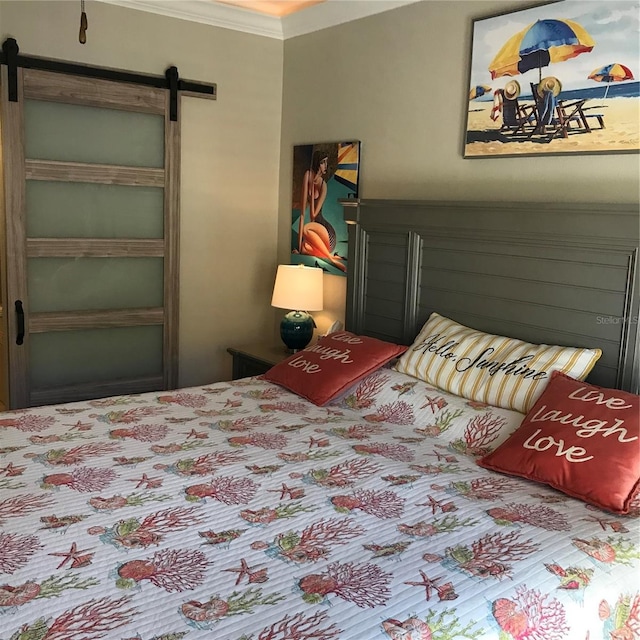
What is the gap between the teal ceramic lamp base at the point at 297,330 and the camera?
3.61 meters

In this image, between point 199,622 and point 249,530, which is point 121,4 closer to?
point 249,530

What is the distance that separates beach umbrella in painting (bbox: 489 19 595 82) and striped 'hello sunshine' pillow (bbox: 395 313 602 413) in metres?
1.06

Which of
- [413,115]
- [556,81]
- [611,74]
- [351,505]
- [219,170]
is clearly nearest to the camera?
[351,505]

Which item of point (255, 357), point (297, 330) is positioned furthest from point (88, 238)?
point (297, 330)

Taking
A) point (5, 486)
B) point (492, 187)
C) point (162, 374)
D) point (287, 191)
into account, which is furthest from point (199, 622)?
point (287, 191)

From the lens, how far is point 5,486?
1.89 m

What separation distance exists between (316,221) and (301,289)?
1.58 feet

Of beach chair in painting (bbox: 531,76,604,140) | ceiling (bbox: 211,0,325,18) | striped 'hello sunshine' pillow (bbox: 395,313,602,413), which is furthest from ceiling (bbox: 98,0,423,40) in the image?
striped 'hello sunshine' pillow (bbox: 395,313,602,413)

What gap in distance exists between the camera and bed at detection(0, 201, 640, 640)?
1.39 m

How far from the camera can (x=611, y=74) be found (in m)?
2.43

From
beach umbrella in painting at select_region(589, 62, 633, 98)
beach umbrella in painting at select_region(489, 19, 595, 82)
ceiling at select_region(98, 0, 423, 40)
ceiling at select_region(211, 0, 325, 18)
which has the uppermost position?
ceiling at select_region(211, 0, 325, 18)

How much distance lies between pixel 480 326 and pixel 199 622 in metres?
1.83

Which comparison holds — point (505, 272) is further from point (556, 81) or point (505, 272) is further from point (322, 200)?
point (322, 200)

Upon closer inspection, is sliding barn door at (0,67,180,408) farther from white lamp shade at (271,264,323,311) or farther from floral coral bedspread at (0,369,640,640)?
floral coral bedspread at (0,369,640,640)
